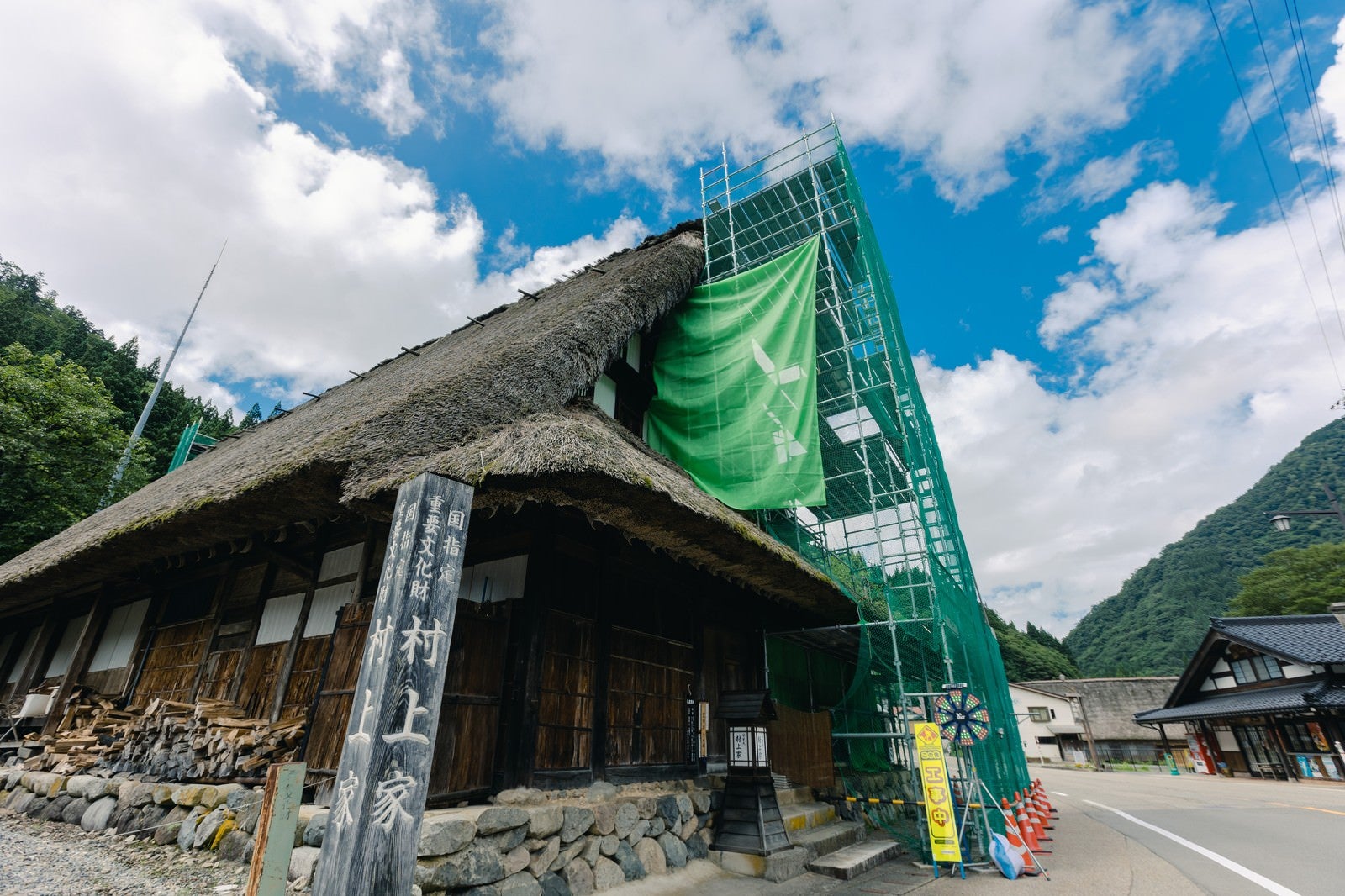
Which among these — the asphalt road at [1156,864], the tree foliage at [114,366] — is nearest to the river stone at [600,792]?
the asphalt road at [1156,864]

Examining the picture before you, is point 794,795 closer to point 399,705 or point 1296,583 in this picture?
point 399,705

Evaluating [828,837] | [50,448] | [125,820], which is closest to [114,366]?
[50,448]

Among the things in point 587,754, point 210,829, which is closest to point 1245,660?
point 587,754

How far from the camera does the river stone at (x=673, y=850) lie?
599 cm

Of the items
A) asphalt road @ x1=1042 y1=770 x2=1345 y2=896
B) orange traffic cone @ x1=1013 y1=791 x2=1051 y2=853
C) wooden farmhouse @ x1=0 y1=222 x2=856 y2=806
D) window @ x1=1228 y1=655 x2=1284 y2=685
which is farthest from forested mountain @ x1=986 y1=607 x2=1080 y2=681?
wooden farmhouse @ x1=0 y1=222 x2=856 y2=806

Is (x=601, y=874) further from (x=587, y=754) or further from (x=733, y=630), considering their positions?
(x=733, y=630)

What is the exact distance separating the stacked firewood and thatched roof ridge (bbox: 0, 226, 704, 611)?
6.18 ft

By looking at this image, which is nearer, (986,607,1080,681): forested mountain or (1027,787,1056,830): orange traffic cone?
(1027,787,1056,830): orange traffic cone

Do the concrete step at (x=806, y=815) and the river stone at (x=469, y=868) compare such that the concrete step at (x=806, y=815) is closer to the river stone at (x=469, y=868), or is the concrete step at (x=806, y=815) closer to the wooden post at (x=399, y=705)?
the river stone at (x=469, y=868)

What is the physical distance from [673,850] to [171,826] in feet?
15.6

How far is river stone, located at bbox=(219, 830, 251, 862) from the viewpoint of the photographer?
4.86 m

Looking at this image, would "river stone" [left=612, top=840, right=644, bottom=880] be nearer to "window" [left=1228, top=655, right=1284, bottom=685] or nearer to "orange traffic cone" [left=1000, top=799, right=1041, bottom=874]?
"orange traffic cone" [left=1000, top=799, right=1041, bottom=874]

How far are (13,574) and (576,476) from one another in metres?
9.57

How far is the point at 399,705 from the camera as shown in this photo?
3154 millimetres
